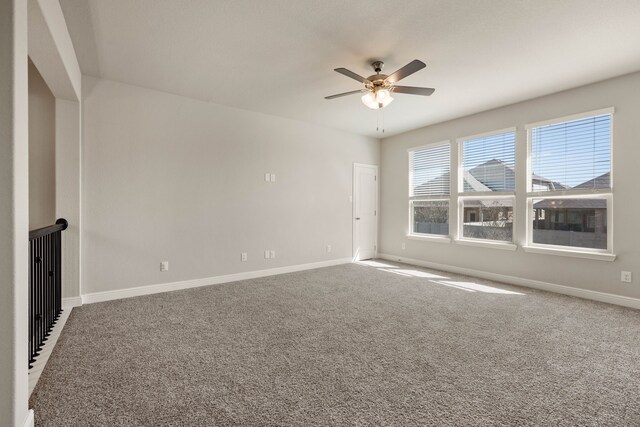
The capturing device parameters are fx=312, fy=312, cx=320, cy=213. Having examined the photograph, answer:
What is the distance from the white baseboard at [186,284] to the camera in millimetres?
3729

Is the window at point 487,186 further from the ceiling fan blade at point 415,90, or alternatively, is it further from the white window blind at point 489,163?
the ceiling fan blade at point 415,90

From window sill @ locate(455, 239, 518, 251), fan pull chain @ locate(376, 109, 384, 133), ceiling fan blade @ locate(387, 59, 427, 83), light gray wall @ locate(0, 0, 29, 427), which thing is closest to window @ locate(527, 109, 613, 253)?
window sill @ locate(455, 239, 518, 251)

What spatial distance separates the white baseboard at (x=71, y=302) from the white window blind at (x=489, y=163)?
5.68 metres

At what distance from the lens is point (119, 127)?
3838mm

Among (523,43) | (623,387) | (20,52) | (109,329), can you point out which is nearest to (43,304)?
(109,329)

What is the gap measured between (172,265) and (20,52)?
3.17m

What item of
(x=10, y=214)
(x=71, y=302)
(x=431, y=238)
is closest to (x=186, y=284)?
(x=71, y=302)

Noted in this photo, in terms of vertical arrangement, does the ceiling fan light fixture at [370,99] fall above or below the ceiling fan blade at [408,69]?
below

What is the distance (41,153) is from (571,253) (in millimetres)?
6433

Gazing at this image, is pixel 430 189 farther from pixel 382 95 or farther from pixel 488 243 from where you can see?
pixel 382 95

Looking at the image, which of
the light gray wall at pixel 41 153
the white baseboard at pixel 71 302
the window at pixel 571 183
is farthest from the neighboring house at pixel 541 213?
the light gray wall at pixel 41 153

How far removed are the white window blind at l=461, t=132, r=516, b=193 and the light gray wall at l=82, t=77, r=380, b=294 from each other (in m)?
2.35

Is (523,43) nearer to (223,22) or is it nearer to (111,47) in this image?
(223,22)

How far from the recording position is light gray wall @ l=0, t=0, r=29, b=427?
138 cm
